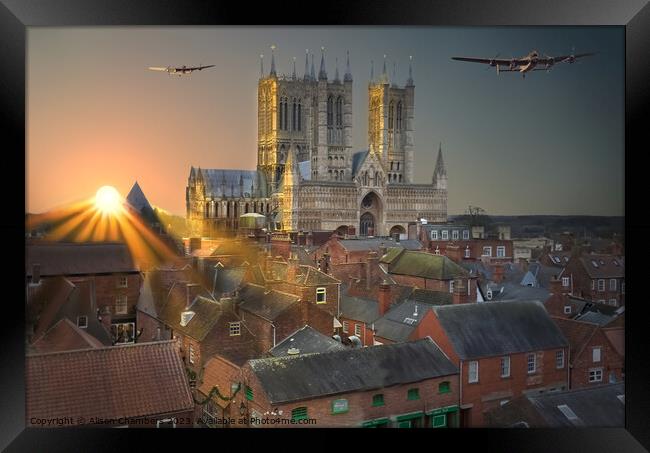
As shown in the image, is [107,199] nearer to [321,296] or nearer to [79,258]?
[79,258]

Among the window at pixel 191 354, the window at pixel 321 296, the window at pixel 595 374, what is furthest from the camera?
the window at pixel 321 296

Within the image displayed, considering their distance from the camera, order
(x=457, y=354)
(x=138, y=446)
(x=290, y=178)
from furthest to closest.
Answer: (x=290, y=178)
(x=457, y=354)
(x=138, y=446)

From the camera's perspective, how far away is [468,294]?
8.38 meters

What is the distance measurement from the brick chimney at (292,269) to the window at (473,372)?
268 centimetres

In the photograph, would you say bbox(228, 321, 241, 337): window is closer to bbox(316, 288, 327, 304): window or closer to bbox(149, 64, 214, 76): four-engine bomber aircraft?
bbox(316, 288, 327, 304): window

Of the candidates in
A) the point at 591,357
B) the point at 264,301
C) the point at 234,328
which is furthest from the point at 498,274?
the point at 234,328

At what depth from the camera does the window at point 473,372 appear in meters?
7.90

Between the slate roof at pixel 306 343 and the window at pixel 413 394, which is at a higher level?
the slate roof at pixel 306 343

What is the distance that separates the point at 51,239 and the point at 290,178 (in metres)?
3.35

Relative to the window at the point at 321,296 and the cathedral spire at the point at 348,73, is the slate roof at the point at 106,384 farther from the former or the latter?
the cathedral spire at the point at 348,73

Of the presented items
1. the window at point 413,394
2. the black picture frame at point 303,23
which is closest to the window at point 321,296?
the window at point 413,394

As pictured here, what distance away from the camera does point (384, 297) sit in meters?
→ 8.39
